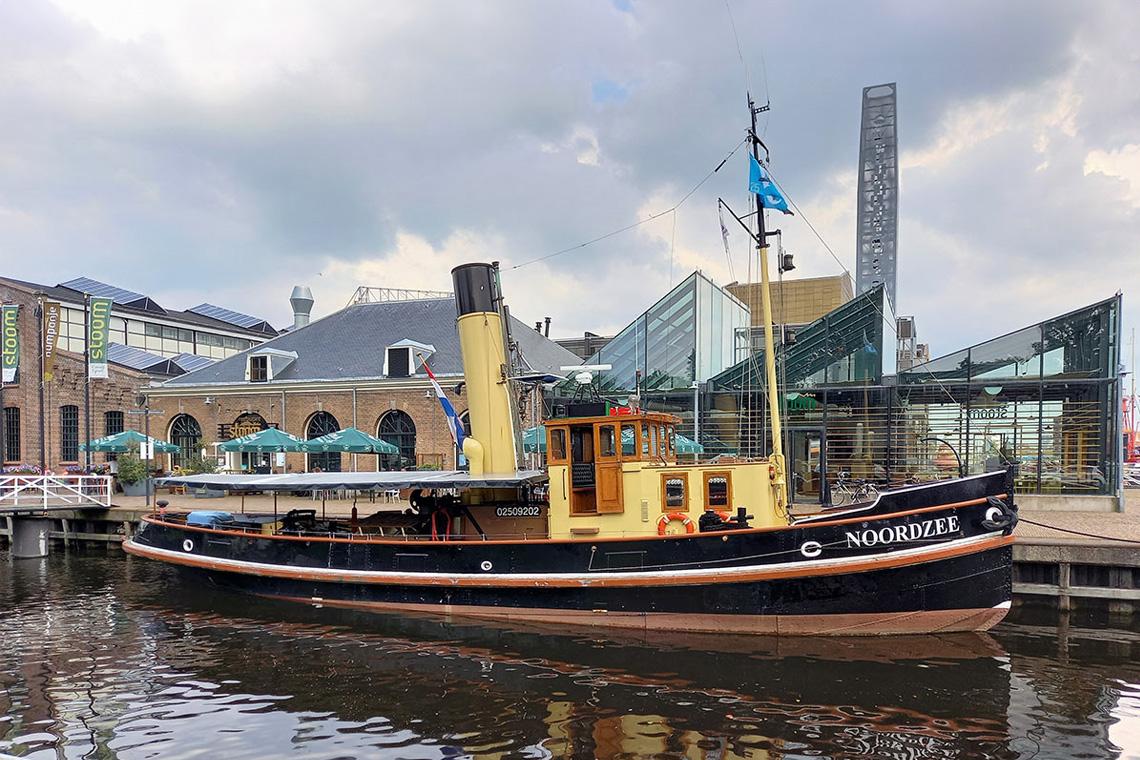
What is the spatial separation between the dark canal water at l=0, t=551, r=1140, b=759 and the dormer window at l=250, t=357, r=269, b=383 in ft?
63.9

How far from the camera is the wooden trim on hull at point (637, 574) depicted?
10.8 metres

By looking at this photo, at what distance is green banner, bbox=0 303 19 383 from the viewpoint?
109ft

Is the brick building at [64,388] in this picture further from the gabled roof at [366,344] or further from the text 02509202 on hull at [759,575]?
the text 02509202 on hull at [759,575]

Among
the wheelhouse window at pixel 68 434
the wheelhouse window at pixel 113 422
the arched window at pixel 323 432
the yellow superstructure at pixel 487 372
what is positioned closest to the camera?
the yellow superstructure at pixel 487 372

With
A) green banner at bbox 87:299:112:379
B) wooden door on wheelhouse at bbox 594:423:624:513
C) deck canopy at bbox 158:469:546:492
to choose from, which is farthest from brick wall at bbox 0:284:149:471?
wooden door on wheelhouse at bbox 594:423:624:513

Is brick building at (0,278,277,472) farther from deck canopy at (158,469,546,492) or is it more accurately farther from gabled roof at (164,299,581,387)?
deck canopy at (158,469,546,492)

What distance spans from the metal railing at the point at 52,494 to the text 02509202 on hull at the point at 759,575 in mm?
13860

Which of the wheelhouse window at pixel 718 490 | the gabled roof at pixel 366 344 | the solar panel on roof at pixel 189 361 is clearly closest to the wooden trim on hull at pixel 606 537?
the wheelhouse window at pixel 718 490

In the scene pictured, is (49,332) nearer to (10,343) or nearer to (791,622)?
(10,343)

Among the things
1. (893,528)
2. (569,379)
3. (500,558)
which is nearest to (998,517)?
(893,528)

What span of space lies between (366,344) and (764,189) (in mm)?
23211

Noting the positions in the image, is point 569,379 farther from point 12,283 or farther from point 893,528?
point 12,283

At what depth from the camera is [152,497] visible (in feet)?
84.6

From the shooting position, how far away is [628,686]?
9367mm
